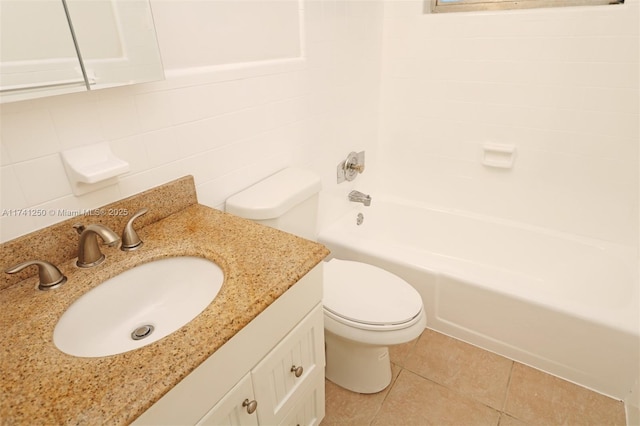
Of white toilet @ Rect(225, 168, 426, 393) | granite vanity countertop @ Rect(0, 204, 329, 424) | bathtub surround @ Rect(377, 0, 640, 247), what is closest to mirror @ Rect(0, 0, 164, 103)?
granite vanity countertop @ Rect(0, 204, 329, 424)

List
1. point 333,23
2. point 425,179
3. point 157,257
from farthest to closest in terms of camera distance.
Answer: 1. point 425,179
2. point 333,23
3. point 157,257

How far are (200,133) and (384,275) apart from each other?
895 millimetres

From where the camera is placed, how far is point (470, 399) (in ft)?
5.06

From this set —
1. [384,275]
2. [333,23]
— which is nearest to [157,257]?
[384,275]

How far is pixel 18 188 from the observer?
34.0 inches

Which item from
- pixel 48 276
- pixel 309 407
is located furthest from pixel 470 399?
pixel 48 276

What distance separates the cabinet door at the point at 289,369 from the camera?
36.9 inches

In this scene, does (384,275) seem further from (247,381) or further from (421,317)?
(247,381)

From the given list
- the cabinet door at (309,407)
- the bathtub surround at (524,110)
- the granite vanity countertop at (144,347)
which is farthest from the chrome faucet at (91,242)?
the bathtub surround at (524,110)

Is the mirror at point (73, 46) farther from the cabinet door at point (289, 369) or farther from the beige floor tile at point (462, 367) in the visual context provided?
the beige floor tile at point (462, 367)

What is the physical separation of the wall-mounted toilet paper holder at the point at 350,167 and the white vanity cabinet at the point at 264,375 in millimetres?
1096

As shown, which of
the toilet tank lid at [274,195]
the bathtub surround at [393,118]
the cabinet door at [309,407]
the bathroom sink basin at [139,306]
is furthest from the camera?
the toilet tank lid at [274,195]

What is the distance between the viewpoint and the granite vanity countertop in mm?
592

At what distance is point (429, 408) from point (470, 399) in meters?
0.18
